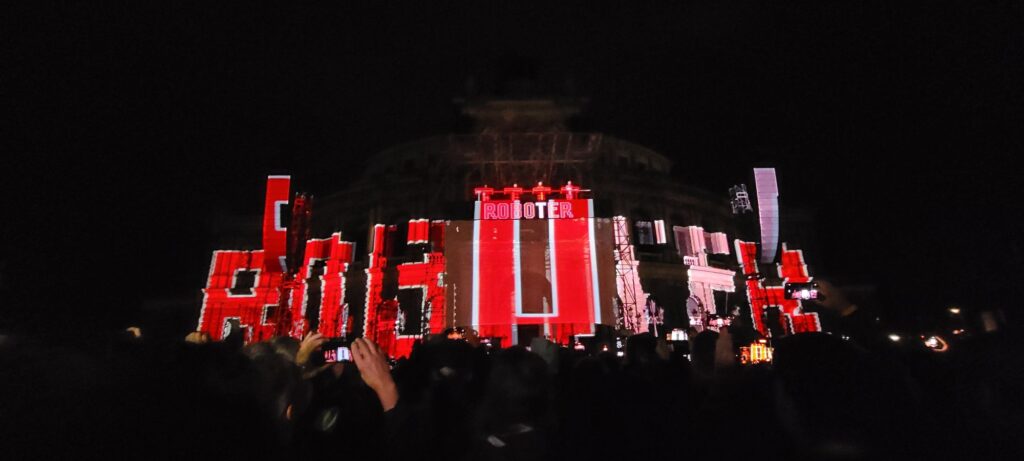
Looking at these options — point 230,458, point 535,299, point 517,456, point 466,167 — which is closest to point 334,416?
point 230,458

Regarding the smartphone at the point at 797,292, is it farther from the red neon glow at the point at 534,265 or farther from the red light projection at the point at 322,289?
the red light projection at the point at 322,289

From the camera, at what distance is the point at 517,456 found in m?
2.69

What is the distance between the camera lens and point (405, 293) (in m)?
27.7

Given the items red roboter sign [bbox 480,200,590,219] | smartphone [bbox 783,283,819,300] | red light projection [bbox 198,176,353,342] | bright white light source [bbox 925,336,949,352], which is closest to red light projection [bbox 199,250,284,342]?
red light projection [bbox 198,176,353,342]

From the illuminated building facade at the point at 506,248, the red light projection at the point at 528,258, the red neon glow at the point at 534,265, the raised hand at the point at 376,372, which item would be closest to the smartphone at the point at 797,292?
the illuminated building facade at the point at 506,248

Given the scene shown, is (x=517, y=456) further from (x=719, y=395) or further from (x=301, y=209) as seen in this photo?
(x=301, y=209)

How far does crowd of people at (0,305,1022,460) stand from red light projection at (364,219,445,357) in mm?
21812

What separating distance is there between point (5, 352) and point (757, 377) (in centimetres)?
502

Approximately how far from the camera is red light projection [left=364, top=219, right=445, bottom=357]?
85.0 ft

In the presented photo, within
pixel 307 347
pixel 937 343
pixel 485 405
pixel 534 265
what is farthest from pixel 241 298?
pixel 937 343

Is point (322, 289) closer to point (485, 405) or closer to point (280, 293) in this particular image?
point (280, 293)

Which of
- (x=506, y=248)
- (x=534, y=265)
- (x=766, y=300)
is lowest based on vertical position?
(x=766, y=300)

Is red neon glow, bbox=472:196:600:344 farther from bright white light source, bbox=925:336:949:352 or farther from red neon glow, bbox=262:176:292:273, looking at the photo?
bright white light source, bbox=925:336:949:352

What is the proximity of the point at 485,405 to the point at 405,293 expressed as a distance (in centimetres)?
2552
